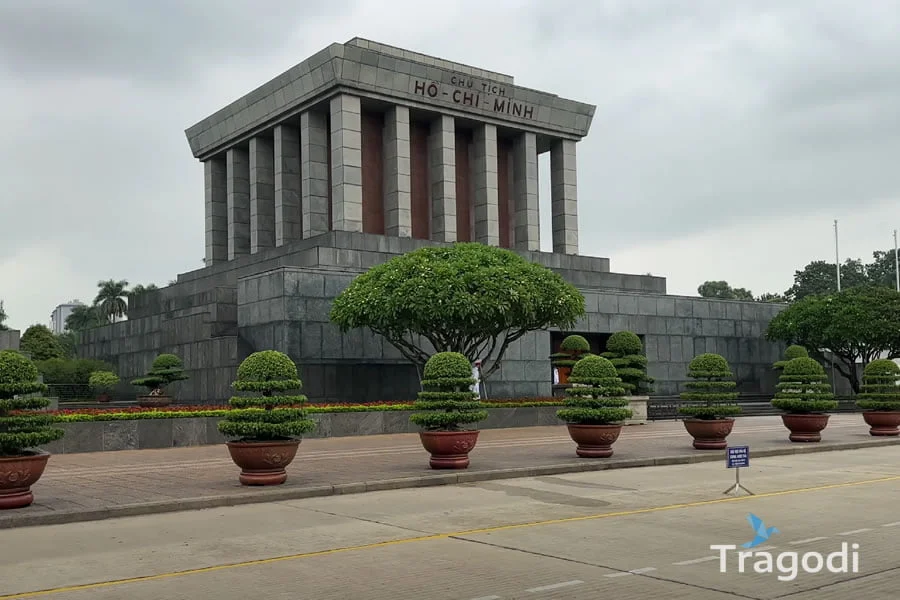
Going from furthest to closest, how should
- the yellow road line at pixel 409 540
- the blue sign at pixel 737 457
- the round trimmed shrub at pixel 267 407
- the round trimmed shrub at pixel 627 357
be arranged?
the round trimmed shrub at pixel 627 357
the round trimmed shrub at pixel 267 407
the blue sign at pixel 737 457
the yellow road line at pixel 409 540

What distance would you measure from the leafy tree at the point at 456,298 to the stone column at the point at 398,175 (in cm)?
1277

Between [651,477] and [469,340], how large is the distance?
13537 millimetres

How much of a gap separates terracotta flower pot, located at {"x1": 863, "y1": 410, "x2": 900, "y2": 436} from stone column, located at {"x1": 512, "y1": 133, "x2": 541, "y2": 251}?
2492cm

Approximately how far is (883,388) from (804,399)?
13.3 feet

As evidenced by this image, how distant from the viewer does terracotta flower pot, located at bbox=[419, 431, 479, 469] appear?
17.5 m

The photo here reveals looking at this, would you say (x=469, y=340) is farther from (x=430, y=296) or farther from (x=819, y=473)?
(x=819, y=473)

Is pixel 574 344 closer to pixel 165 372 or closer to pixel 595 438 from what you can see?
pixel 595 438

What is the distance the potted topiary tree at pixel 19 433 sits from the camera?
42.9 feet

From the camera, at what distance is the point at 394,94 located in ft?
143

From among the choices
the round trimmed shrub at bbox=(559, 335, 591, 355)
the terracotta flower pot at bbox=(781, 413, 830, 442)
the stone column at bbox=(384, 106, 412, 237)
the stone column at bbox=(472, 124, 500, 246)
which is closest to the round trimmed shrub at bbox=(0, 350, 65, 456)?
the terracotta flower pot at bbox=(781, 413, 830, 442)

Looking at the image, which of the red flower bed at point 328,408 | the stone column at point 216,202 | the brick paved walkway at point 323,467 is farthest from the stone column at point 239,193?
the brick paved walkway at point 323,467

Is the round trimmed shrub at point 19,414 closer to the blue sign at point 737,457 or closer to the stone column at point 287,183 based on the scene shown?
the blue sign at point 737,457

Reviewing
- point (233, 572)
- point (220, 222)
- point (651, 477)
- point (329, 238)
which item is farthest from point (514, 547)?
point (220, 222)

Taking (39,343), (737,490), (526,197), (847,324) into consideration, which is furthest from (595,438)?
(39,343)
